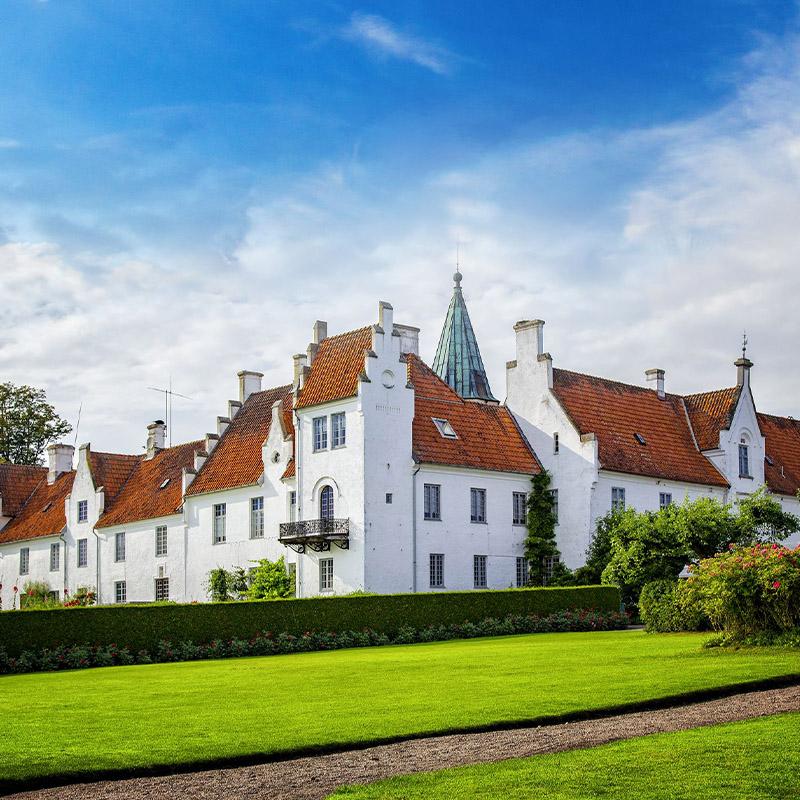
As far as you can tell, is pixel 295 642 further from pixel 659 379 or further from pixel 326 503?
pixel 659 379

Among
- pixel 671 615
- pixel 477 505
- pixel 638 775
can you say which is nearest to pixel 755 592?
pixel 671 615

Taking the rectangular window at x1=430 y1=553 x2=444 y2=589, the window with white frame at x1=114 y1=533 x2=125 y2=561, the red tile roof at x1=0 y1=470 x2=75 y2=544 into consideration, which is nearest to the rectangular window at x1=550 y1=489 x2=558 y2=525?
the rectangular window at x1=430 y1=553 x2=444 y2=589

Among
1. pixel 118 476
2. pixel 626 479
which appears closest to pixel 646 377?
pixel 626 479

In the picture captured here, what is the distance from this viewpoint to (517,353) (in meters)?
57.4

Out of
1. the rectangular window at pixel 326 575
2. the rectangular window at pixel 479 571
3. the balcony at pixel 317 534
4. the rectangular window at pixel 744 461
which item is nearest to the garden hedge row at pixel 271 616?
the balcony at pixel 317 534

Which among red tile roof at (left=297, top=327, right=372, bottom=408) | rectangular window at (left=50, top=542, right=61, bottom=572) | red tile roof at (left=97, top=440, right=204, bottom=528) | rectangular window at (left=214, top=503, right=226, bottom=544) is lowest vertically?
rectangular window at (left=50, top=542, right=61, bottom=572)

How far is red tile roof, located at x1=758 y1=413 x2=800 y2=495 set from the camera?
62.3 metres

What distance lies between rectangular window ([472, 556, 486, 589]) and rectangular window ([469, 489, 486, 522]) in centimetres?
171

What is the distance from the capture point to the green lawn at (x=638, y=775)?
38.9 ft

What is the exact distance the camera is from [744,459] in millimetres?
60719

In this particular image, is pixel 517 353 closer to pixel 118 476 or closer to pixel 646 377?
pixel 646 377

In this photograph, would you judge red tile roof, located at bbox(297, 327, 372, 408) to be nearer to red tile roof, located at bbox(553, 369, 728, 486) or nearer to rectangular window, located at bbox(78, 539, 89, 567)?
red tile roof, located at bbox(553, 369, 728, 486)

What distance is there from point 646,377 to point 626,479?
10.4 meters

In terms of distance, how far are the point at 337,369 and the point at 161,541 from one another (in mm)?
15608
